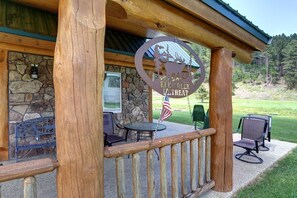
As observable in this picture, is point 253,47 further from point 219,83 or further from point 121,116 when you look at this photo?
point 121,116

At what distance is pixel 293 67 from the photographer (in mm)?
38125

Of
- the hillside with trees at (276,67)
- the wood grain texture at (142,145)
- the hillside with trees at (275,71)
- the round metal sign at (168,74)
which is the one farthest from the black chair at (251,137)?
the hillside with trees at (276,67)

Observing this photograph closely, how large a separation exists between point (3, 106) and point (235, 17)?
4302 mm

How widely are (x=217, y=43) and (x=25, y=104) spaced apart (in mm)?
3790

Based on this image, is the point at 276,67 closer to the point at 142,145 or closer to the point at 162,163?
the point at 162,163

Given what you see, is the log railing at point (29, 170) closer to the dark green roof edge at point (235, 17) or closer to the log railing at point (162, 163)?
the log railing at point (162, 163)

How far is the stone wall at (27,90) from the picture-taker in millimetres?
4016

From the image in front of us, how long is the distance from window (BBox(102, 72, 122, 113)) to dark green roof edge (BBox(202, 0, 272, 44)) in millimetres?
3434

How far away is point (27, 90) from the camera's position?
4199 millimetres

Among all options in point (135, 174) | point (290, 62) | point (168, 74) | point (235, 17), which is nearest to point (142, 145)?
point (135, 174)

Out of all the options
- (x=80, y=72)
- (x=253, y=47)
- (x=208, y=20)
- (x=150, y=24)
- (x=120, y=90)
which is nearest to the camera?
(x=80, y=72)

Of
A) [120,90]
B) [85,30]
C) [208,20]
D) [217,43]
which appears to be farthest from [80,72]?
[120,90]

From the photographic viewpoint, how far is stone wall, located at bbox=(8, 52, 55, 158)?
402 cm

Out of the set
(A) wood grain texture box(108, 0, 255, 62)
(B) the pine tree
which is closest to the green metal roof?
(A) wood grain texture box(108, 0, 255, 62)
